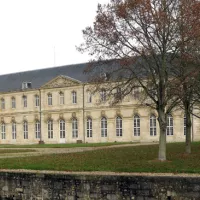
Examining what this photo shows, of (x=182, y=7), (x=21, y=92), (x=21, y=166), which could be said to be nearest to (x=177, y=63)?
(x=182, y=7)

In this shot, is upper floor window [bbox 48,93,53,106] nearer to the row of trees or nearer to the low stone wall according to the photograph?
the row of trees

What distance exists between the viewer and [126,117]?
157 ft

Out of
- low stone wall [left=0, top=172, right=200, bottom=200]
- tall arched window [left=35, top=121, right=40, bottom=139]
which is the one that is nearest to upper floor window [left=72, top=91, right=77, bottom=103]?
tall arched window [left=35, top=121, right=40, bottom=139]

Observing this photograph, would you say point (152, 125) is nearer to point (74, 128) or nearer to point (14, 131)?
point (74, 128)

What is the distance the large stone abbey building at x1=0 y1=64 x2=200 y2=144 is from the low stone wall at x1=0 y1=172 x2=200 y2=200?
2985 centimetres

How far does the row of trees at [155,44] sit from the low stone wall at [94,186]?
648cm

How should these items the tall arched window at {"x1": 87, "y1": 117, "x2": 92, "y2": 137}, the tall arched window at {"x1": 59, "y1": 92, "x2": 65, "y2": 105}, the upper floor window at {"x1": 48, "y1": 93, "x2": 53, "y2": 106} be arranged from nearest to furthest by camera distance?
the tall arched window at {"x1": 87, "y1": 117, "x2": 92, "y2": 137}, the tall arched window at {"x1": 59, "y1": 92, "x2": 65, "y2": 105}, the upper floor window at {"x1": 48, "y1": 93, "x2": 53, "y2": 106}

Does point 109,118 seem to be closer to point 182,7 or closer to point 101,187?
point 182,7

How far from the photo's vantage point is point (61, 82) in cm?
5234

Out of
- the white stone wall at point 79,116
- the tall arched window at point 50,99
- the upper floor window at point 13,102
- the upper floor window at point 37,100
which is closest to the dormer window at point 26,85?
the white stone wall at point 79,116

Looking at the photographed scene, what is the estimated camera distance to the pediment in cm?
5116

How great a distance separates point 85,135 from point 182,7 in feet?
109

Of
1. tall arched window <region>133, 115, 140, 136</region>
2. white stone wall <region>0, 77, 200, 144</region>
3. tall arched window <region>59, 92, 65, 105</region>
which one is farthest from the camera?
tall arched window <region>59, 92, 65, 105</region>

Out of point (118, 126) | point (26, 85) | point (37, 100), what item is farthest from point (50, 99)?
point (118, 126)
